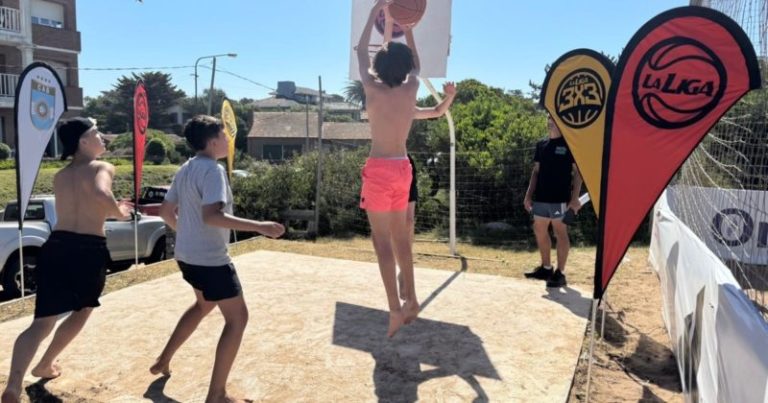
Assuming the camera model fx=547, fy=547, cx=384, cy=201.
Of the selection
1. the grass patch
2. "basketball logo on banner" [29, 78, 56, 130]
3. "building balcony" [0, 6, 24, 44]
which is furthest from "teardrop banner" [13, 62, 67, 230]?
"building balcony" [0, 6, 24, 44]

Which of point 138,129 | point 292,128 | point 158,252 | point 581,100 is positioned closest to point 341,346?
point 581,100

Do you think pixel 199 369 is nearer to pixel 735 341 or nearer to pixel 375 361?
pixel 375 361

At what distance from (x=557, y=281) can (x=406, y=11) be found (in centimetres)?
299

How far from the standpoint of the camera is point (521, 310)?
4574 mm

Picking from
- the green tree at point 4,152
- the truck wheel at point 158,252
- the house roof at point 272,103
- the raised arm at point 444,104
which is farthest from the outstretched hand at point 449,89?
the house roof at point 272,103

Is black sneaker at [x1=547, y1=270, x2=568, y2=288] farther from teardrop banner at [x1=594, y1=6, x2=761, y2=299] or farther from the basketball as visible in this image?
the basketball

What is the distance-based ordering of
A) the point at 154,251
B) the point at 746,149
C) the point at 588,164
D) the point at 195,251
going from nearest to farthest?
the point at 195,251 < the point at 746,149 < the point at 588,164 < the point at 154,251

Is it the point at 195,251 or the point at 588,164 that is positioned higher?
the point at 588,164

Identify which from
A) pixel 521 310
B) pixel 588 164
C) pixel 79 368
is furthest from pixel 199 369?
pixel 588 164

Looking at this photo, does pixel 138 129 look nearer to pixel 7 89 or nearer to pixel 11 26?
pixel 7 89

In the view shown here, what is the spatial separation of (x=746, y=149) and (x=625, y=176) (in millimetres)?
1369

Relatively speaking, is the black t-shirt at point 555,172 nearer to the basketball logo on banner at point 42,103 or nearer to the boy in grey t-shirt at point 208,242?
the boy in grey t-shirt at point 208,242

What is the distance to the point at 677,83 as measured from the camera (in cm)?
235

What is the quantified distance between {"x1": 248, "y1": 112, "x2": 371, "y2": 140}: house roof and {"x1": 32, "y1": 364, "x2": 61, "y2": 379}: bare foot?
4061cm
